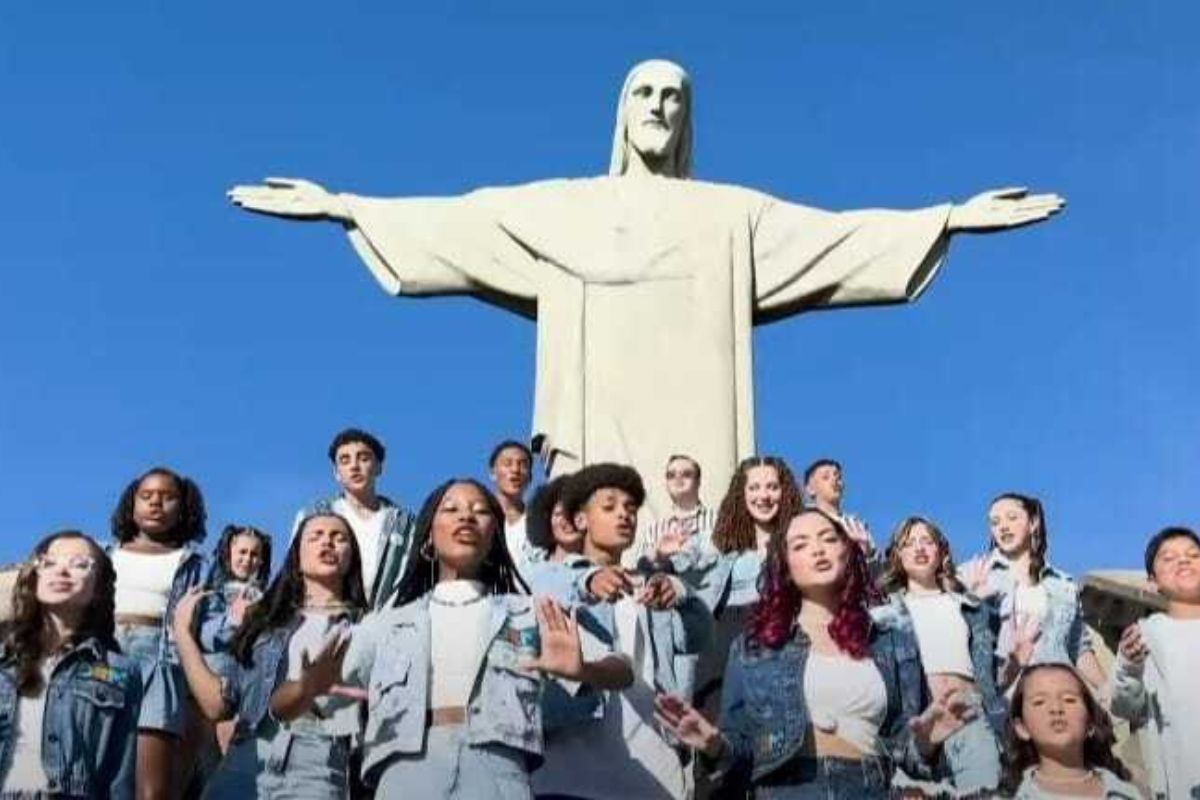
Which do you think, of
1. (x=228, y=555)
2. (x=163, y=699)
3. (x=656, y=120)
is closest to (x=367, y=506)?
(x=228, y=555)

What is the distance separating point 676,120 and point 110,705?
7820 millimetres

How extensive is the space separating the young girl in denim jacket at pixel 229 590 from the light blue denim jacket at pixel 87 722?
2.42 ft

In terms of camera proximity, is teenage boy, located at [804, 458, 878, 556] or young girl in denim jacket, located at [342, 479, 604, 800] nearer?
young girl in denim jacket, located at [342, 479, 604, 800]

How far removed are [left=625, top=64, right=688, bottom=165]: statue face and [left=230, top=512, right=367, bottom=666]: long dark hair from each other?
6235 millimetres

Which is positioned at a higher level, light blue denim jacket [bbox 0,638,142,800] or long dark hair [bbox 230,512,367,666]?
long dark hair [bbox 230,512,367,666]

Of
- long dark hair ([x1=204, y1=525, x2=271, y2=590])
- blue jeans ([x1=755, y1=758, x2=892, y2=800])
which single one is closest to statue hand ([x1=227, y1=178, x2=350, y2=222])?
long dark hair ([x1=204, y1=525, x2=271, y2=590])

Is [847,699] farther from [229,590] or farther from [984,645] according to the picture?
[229,590]

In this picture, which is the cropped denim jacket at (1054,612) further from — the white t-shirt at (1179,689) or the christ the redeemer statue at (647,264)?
the christ the redeemer statue at (647,264)

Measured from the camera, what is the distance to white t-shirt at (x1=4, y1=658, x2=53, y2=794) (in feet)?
18.9

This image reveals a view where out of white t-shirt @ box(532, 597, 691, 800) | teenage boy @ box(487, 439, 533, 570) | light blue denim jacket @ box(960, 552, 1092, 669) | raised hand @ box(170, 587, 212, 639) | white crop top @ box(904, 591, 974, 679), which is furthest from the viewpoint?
teenage boy @ box(487, 439, 533, 570)

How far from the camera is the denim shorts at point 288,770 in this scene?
6230mm

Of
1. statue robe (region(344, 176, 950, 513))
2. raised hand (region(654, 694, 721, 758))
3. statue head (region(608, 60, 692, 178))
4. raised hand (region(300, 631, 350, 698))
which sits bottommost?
raised hand (region(654, 694, 721, 758))

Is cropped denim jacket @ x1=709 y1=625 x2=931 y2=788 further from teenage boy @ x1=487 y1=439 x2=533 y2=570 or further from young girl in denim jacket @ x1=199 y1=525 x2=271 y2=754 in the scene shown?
teenage boy @ x1=487 y1=439 x2=533 y2=570

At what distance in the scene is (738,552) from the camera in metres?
8.22
